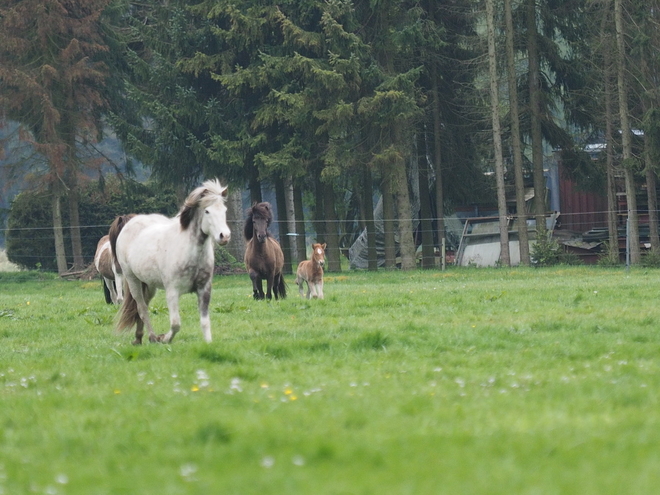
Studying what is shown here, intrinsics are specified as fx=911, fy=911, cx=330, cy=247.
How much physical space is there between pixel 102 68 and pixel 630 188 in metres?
22.2

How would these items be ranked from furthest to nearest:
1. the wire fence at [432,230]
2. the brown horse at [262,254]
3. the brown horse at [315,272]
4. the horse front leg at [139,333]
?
→ the wire fence at [432,230] < the brown horse at [315,272] < the brown horse at [262,254] < the horse front leg at [139,333]

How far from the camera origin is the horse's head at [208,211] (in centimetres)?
1024

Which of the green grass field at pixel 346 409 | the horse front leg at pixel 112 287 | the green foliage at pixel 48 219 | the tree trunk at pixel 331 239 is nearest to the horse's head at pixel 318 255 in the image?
the horse front leg at pixel 112 287

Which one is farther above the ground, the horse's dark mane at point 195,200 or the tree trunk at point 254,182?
the tree trunk at point 254,182

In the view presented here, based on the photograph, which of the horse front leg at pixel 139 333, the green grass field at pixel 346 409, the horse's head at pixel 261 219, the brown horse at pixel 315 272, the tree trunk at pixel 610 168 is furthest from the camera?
the tree trunk at pixel 610 168

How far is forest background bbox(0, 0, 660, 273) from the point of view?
33.5 meters

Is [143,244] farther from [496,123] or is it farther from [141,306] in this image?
[496,123]

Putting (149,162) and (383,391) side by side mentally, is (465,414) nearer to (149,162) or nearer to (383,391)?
A: (383,391)

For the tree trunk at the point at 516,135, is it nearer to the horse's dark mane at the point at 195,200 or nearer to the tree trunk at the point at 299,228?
the tree trunk at the point at 299,228

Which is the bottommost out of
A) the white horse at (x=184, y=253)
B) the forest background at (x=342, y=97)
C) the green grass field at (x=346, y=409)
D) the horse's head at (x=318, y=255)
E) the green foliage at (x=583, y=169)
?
the green grass field at (x=346, y=409)

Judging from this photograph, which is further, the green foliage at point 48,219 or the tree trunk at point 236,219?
the green foliage at point 48,219

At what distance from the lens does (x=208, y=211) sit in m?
10.4

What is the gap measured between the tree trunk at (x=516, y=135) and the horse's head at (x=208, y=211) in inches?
1024

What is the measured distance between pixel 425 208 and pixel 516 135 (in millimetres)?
5903
